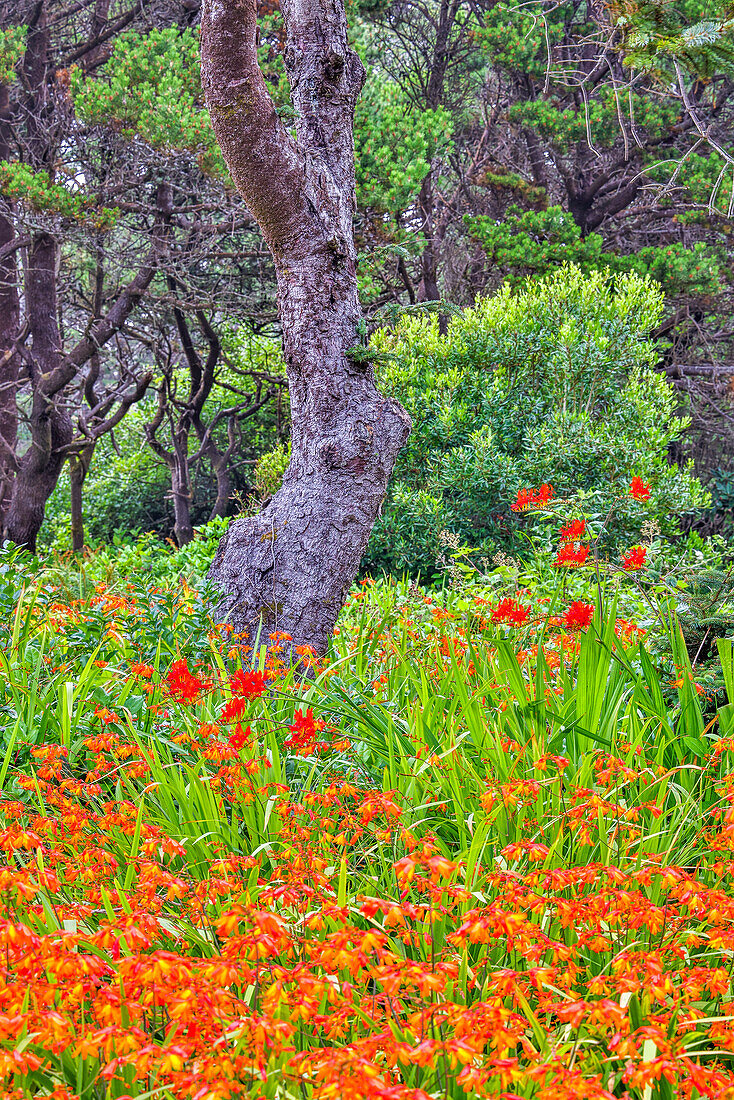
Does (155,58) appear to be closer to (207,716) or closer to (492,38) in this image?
(492,38)

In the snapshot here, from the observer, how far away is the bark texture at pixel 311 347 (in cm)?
336

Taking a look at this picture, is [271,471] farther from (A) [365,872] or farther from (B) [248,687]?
(A) [365,872]

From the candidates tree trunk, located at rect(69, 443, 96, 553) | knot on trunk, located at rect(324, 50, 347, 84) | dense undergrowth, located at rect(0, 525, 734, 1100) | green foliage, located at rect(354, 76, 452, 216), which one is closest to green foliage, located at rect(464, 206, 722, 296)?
green foliage, located at rect(354, 76, 452, 216)

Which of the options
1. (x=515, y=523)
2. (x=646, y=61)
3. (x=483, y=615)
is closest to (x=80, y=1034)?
(x=483, y=615)

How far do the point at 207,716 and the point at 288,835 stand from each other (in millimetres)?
693

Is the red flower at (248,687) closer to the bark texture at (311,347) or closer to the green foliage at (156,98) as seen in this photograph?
the bark texture at (311,347)

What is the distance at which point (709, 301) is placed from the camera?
31.8 feet

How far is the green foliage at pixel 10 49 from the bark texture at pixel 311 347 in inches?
156

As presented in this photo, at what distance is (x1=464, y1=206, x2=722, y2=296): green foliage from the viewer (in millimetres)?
8961

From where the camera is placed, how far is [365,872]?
1.94 meters

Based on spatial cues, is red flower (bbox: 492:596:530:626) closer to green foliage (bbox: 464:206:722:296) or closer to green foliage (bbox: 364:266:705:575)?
green foliage (bbox: 364:266:705:575)

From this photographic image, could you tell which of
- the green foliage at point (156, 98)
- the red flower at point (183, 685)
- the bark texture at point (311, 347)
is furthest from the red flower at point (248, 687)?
the green foliage at point (156, 98)

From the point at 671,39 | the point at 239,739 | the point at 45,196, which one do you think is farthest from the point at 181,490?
the point at 671,39

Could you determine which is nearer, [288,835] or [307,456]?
[288,835]
